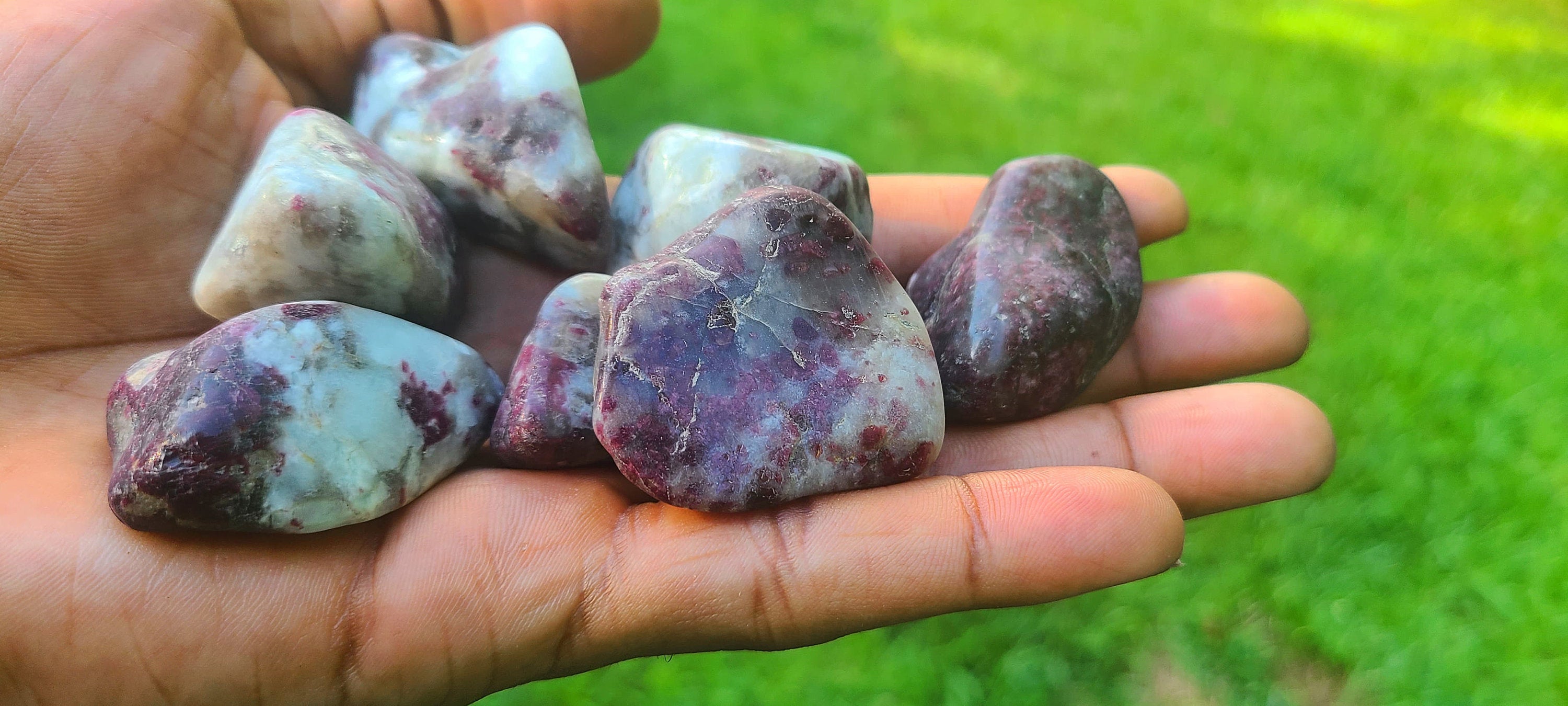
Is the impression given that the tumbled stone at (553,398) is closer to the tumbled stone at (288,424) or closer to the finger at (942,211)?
the tumbled stone at (288,424)

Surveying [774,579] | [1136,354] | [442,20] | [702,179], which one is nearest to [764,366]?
[774,579]

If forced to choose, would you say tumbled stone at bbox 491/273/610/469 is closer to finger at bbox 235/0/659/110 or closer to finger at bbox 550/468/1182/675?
finger at bbox 550/468/1182/675

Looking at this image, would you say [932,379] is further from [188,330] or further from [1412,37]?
[1412,37]

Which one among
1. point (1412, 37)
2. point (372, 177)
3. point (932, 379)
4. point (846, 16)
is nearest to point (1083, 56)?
point (846, 16)

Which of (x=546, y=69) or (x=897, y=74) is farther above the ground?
(x=546, y=69)

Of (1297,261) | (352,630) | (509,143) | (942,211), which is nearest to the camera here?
(352,630)

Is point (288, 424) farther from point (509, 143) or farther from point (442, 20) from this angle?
point (442, 20)
